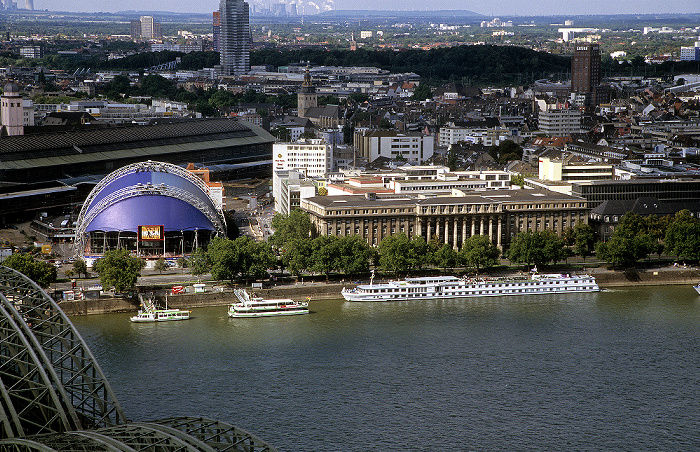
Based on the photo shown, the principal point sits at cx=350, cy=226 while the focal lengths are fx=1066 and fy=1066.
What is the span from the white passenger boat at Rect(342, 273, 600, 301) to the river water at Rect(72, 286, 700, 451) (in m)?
0.61

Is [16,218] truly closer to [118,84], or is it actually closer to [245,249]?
[245,249]

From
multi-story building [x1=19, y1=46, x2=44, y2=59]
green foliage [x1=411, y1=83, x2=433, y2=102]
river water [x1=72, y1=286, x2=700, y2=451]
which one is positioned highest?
multi-story building [x1=19, y1=46, x2=44, y2=59]

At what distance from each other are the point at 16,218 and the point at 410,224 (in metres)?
13.2

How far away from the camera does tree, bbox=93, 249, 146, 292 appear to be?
2447cm

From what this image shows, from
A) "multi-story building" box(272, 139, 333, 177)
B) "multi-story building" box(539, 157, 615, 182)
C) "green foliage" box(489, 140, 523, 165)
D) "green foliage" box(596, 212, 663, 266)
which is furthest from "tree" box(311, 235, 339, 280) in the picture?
"green foliage" box(489, 140, 523, 165)

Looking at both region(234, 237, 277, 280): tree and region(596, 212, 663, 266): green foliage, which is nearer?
region(234, 237, 277, 280): tree

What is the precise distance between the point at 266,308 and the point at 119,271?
3.61m

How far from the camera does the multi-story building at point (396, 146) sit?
48.2 m

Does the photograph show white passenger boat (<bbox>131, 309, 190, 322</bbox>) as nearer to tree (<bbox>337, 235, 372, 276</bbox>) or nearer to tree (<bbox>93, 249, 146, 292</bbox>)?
tree (<bbox>93, 249, 146, 292</bbox>)

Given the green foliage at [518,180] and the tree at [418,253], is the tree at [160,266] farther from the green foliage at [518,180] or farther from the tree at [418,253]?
the green foliage at [518,180]

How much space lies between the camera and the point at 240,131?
47.7m

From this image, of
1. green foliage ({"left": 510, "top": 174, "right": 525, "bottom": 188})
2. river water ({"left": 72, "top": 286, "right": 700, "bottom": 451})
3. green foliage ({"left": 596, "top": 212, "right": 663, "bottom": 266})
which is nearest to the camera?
river water ({"left": 72, "top": 286, "right": 700, "bottom": 451})

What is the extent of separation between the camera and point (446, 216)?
29719 mm

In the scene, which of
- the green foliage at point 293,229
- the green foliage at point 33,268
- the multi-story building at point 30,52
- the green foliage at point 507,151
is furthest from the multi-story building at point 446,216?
the multi-story building at point 30,52
